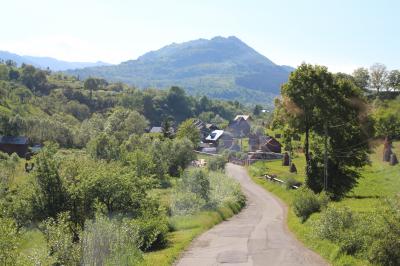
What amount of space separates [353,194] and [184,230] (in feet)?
67.6

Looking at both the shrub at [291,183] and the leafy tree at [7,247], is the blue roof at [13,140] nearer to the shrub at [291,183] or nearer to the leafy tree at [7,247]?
the shrub at [291,183]

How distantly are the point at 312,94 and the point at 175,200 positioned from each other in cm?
1612

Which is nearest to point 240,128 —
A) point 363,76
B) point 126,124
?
point 126,124

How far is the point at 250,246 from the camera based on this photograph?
2633 centimetres

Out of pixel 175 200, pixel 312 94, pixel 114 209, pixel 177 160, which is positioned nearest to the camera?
pixel 114 209

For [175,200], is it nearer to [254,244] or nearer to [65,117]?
[254,244]

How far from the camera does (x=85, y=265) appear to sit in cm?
1838

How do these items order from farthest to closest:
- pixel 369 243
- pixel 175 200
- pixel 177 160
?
pixel 177 160 → pixel 175 200 → pixel 369 243

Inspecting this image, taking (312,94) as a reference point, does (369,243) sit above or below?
below

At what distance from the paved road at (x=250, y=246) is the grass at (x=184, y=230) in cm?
56

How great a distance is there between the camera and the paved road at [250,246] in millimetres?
22906

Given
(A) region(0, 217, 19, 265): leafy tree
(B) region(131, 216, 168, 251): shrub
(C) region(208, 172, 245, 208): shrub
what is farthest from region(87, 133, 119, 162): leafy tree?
(A) region(0, 217, 19, 265): leafy tree

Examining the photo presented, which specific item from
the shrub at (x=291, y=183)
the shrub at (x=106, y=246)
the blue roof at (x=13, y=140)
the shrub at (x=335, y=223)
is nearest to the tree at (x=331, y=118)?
the shrub at (x=291, y=183)

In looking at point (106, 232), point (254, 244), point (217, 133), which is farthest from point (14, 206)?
point (217, 133)
